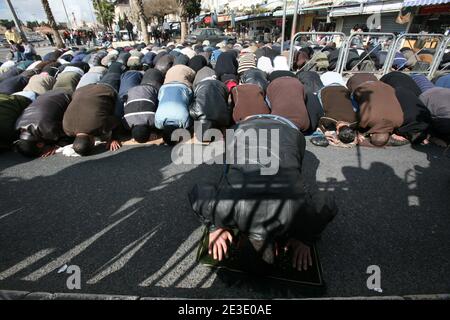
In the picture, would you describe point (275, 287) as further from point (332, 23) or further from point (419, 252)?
point (332, 23)

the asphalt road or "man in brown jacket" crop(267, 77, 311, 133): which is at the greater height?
"man in brown jacket" crop(267, 77, 311, 133)

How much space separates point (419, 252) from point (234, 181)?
1.93 metres

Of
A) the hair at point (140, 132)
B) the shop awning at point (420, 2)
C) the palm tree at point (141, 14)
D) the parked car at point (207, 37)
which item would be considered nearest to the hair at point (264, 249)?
the hair at point (140, 132)

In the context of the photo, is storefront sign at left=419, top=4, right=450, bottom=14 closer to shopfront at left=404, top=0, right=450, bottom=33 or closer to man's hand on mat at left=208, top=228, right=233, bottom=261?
shopfront at left=404, top=0, right=450, bottom=33

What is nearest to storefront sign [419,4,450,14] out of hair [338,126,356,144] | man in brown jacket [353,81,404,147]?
man in brown jacket [353,81,404,147]

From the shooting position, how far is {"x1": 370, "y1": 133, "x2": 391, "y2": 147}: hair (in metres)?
3.96

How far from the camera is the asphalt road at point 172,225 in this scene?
202 centimetres

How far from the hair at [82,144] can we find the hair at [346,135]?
4.31 metres

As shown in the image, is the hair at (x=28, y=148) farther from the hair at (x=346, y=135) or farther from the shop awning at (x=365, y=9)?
the shop awning at (x=365, y=9)

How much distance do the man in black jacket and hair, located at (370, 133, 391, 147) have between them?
2596 mm

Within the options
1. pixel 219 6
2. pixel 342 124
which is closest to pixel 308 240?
pixel 342 124

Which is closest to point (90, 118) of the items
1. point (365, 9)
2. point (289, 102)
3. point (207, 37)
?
point (289, 102)

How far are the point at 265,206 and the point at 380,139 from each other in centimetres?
331

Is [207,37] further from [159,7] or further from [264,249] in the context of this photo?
[159,7]
